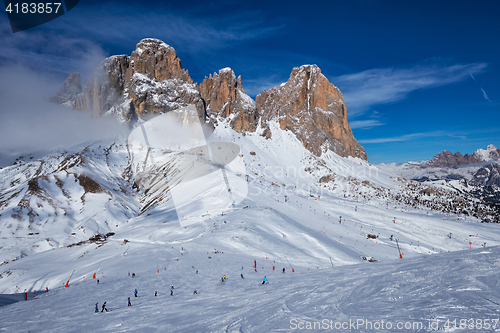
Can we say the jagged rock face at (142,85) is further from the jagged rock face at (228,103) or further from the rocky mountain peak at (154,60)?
the jagged rock face at (228,103)

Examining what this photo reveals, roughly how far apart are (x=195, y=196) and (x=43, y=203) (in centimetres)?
5147

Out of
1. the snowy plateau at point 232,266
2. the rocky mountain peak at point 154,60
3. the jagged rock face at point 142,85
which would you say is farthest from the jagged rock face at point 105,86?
the snowy plateau at point 232,266

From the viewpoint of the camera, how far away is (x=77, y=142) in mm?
146375

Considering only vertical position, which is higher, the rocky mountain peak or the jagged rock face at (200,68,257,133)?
the rocky mountain peak

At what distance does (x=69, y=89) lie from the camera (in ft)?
623

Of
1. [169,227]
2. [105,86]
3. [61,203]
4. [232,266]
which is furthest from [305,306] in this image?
[105,86]

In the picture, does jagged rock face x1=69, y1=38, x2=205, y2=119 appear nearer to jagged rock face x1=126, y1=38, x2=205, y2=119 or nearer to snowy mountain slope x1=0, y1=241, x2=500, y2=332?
jagged rock face x1=126, y1=38, x2=205, y2=119

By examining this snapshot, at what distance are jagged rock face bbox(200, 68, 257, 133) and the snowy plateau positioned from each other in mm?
97572

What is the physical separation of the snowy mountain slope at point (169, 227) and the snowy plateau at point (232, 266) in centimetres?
37

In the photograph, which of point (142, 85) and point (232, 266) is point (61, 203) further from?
point (142, 85)

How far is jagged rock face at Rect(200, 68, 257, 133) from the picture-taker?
190625 mm

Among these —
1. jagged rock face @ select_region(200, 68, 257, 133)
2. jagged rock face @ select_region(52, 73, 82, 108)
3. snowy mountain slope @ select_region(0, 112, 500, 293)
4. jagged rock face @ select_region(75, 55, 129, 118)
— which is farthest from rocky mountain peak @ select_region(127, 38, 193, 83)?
snowy mountain slope @ select_region(0, 112, 500, 293)

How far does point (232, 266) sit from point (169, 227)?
83.4 ft

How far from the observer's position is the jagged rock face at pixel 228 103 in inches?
7505
